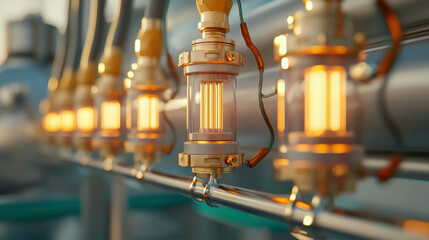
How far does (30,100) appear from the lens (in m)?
1.51

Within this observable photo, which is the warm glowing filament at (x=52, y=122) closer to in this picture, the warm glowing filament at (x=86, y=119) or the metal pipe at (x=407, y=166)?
the warm glowing filament at (x=86, y=119)

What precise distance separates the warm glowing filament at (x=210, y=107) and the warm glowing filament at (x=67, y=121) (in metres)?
0.72

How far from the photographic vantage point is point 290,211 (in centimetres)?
33

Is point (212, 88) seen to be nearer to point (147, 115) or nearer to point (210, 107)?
point (210, 107)

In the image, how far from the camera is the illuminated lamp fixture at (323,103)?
30 centimetres

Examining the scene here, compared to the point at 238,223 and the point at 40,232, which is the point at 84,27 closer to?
the point at 40,232

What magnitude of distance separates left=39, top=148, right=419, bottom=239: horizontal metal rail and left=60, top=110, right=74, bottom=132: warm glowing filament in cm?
61

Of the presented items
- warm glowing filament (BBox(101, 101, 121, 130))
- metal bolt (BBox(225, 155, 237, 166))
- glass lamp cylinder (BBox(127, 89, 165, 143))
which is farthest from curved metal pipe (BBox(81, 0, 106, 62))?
metal bolt (BBox(225, 155, 237, 166))

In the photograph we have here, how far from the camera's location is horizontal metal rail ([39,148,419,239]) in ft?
0.86

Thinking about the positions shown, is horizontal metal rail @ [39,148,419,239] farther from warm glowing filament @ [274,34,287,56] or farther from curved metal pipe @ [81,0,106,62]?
curved metal pipe @ [81,0,106,62]

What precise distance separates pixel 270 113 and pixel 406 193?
183mm

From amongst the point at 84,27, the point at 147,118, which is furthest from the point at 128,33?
the point at 84,27

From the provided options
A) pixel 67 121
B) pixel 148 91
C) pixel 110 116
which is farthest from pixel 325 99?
pixel 67 121

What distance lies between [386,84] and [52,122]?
1.14 meters
